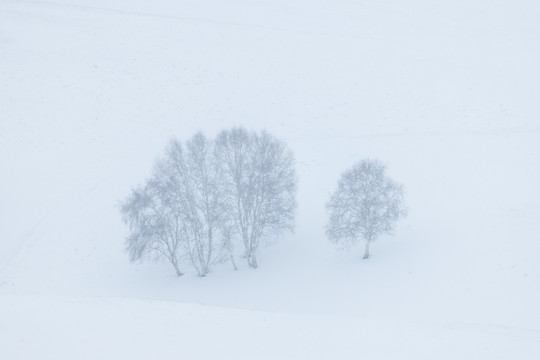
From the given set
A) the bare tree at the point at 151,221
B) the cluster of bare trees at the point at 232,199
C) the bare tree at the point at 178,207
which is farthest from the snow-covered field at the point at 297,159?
the bare tree at the point at 151,221

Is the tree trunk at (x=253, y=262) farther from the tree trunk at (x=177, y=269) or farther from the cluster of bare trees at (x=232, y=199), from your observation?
the tree trunk at (x=177, y=269)

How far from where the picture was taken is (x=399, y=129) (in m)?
44.3

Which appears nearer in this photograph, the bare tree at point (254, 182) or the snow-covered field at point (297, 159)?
the snow-covered field at point (297, 159)

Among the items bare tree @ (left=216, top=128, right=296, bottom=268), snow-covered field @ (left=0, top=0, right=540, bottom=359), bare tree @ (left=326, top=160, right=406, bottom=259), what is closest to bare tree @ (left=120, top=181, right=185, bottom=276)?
snow-covered field @ (left=0, top=0, right=540, bottom=359)

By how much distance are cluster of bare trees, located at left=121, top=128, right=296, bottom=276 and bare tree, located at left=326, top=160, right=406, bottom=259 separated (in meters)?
2.60

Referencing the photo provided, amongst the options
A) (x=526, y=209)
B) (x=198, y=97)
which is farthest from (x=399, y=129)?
(x=198, y=97)

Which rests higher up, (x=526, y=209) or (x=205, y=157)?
(x=205, y=157)

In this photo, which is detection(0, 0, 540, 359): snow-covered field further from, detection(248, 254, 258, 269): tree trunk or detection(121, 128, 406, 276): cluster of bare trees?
detection(121, 128, 406, 276): cluster of bare trees

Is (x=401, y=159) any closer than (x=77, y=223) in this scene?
No

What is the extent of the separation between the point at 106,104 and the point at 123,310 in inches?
1091

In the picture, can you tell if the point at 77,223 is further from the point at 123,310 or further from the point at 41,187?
the point at 123,310

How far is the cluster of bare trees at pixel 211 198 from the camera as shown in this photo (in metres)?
29.7

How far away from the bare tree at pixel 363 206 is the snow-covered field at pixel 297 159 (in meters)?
1.67

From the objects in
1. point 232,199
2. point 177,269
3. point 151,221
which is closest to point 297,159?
point 232,199
